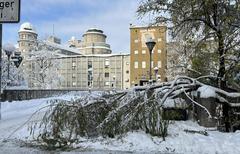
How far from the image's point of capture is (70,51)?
14800 cm

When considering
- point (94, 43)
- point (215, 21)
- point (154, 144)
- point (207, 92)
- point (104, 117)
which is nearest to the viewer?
point (154, 144)

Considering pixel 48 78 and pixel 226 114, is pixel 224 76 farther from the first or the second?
pixel 48 78

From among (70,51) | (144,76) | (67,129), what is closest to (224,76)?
(67,129)

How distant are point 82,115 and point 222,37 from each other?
216 inches

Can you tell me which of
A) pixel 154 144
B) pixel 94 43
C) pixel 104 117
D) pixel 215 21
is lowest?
pixel 154 144

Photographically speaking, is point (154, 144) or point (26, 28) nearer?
point (154, 144)

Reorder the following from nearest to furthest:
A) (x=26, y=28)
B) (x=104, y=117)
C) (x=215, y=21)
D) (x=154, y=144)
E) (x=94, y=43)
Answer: (x=154, y=144), (x=104, y=117), (x=215, y=21), (x=26, y=28), (x=94, y=43)

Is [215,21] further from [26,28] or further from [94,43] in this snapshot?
[94,43]

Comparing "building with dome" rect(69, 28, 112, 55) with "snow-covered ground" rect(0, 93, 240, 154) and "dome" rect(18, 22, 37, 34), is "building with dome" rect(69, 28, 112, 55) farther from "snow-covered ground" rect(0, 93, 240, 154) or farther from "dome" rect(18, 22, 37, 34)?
"snow-covered ground" rect(0, 93, 240, 154)

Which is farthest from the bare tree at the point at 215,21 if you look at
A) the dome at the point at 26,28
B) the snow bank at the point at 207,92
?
the dome at the point at 26,28

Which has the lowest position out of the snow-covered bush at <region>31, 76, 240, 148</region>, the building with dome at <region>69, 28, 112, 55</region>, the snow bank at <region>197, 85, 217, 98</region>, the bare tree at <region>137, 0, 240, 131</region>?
the snow-covered bush at <region>31, 76, 240, 148</region>

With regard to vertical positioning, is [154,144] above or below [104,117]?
below

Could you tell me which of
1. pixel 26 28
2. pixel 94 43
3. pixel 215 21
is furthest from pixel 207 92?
pixel 94 43

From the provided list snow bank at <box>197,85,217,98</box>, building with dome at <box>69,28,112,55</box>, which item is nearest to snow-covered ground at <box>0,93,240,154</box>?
snow bank at <box>197,85,217,98</box>
